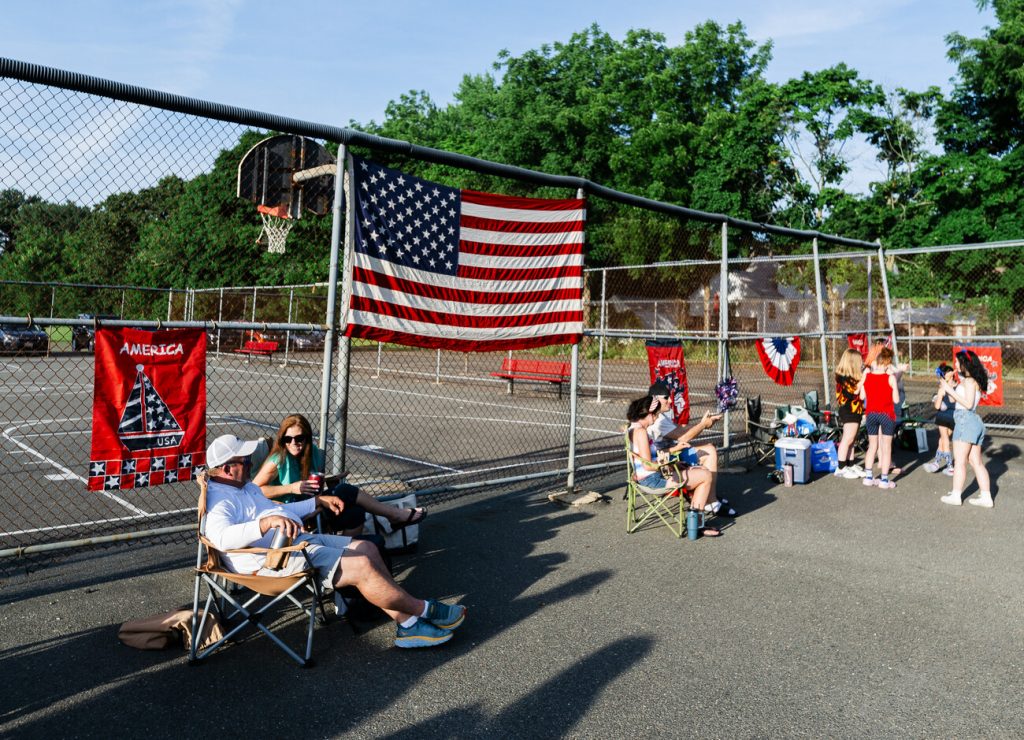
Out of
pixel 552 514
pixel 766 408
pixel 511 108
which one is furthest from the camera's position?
pixel 511 108

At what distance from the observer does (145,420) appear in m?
4.92

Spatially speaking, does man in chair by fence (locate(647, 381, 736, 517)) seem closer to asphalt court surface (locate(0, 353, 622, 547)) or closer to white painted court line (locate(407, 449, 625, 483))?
white painted court line (locate(407, 449, 625, 483))

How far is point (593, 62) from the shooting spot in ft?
133

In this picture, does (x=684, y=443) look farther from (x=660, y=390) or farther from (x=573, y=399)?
(x=573, y=399)

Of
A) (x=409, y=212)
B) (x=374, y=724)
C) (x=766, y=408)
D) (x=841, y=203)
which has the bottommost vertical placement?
(x=374, y=724)

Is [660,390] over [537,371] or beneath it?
beneath

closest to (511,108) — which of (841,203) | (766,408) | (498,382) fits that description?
(841,203)

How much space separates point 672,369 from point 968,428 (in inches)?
123

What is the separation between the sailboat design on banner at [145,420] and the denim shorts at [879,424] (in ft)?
25.5

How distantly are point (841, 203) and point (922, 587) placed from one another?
94.7 feet

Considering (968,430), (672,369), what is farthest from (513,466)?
(968,430)

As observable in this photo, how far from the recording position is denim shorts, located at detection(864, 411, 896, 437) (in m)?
9.04

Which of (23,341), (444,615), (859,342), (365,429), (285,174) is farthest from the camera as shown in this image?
(23,341)

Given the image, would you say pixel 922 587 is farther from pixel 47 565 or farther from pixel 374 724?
pixel 47 565
